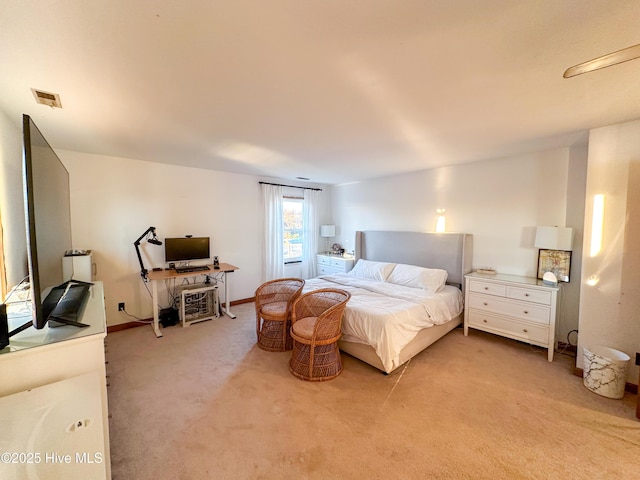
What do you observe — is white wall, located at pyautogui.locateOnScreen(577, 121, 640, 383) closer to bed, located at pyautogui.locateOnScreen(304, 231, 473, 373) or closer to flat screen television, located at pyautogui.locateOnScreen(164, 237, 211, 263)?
bed, located at pyautogui.locateOnScreen(304, 231, 473, 373)

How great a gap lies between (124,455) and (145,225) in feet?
9.86

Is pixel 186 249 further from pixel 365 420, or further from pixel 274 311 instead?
pixel 365 420

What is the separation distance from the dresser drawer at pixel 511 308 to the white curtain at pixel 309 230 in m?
3.13

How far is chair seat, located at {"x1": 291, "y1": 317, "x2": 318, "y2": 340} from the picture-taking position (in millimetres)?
2537

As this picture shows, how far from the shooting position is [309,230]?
5641 mm

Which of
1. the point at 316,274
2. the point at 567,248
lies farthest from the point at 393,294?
the point at 316,274

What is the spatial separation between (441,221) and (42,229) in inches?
172

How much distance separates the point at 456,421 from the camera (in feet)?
6.57

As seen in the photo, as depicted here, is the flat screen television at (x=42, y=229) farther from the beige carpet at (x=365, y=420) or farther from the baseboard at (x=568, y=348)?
the baseboard at (x=568, y=348)

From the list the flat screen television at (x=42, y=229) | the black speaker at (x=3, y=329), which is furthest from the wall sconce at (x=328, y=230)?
the black speaker at (x=3, y=329)

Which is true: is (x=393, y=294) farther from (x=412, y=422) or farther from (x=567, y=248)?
(x=567, y=248)

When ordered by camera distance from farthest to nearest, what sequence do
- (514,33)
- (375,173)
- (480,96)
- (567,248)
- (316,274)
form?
1. (316,274)
2. (375,173)
3. (567,248)
4. (480,96)
5. (514,33)

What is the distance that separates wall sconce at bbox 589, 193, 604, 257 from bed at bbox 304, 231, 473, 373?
1.32 meters

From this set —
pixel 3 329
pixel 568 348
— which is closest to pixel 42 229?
pixel 3 329
